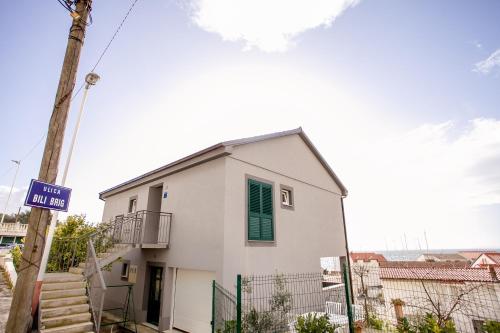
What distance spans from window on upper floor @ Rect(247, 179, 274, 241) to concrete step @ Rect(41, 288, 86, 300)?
531 cm

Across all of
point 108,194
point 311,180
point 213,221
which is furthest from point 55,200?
point 108,194

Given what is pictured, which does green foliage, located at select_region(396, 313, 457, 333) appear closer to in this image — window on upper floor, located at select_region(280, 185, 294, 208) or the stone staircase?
window on upper floor, located at select_region(280, 185, 294, 208)

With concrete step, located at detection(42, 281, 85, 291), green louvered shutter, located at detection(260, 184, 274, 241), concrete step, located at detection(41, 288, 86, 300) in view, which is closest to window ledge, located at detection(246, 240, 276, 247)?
green louvered shutter, located at detection(260, 184, 274, 241)

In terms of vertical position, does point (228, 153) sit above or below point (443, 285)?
above

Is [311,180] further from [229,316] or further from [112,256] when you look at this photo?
[112,256]

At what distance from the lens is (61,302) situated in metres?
6.63

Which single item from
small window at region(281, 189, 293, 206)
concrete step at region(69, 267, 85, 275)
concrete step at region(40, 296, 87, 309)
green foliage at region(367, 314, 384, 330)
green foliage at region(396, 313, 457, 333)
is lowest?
green foliage at region(367, 314, 384, 330)

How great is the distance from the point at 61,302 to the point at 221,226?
4687mm

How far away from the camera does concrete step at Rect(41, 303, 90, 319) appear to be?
243 inches

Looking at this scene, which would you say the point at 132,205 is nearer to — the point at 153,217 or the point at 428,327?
the point at 153,217

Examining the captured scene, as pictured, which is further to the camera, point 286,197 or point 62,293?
point 286,197

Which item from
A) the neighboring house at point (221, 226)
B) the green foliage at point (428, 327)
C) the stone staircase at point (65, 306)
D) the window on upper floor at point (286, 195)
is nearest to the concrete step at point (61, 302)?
the stone staircase at point (65, 306)

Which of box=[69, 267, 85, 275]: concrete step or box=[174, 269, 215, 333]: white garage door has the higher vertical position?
box=[69, 267, 85, 275]: concrete step

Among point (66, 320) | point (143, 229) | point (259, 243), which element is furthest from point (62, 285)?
point (259, 243)
